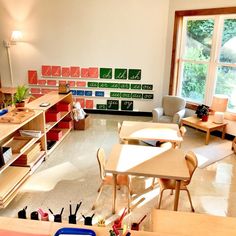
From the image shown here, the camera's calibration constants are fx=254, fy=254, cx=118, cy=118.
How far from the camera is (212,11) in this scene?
520cm

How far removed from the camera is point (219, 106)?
525cm

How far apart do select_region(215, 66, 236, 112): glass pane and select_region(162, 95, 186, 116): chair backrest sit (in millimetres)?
861

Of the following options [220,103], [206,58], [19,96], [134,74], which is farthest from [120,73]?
[19,96]

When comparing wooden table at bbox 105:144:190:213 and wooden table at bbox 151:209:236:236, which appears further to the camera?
wooden table at bbox 105:144:190:213

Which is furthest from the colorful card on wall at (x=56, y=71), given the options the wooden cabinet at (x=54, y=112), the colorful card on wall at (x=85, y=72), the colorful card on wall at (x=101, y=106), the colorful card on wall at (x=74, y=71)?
the wooden cabinet at (x=54, y=112)

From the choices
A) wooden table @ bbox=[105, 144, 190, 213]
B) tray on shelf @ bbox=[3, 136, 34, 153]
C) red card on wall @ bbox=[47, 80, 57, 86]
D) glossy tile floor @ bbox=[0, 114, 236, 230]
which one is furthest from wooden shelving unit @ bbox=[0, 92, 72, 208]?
red card on wall @ bbox=[47, 80, 57, 86]

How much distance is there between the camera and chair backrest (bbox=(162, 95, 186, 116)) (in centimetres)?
569

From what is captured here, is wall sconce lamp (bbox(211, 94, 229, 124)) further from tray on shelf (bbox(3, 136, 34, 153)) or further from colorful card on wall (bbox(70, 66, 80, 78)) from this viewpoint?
tray on shelf (bbox(3, 136, 34, 153))

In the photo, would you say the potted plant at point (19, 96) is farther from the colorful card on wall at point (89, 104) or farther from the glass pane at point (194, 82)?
the glass pane at point (194, 82)

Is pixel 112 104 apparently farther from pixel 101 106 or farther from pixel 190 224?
pixel 190 224

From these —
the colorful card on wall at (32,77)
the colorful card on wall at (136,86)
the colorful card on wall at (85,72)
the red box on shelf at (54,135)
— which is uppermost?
the colorful card on wall at (85,72)

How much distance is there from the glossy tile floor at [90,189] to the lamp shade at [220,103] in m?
1.12

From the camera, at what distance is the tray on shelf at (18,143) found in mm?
3435

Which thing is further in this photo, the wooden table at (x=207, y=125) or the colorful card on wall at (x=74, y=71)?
the colorful card on wall at (x=74, y=71)
